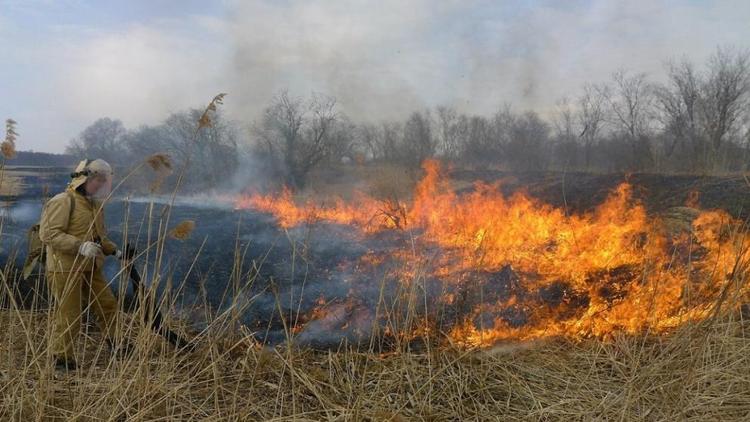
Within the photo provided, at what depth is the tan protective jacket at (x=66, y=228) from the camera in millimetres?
3623

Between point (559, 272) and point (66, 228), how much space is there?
18.3ft

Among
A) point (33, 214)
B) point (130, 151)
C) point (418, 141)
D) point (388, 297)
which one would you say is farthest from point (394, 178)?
point (130, 151)

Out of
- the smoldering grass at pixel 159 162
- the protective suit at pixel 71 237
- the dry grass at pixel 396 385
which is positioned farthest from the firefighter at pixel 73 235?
the smoldering grass at pixel 159 162

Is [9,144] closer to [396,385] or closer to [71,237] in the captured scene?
[71,237]

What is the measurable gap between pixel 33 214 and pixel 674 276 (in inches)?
645

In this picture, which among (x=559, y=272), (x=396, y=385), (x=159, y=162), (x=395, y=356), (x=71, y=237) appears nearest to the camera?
(x=159, y=162)

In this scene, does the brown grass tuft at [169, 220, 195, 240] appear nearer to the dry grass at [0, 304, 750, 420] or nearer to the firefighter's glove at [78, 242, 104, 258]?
the dry grass at [0, 304, 750, 420]

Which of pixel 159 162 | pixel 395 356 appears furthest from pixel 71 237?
pixel 395 356

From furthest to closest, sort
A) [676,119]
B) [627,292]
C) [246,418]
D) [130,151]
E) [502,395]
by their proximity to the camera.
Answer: [676,119], [130,151], [627,292], [502,395], [246,418]

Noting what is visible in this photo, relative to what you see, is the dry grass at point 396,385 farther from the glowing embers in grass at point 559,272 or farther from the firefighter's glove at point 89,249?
the firefighter's glove at point 89,249

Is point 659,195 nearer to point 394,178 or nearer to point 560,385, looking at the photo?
point 394,178

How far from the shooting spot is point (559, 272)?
586cm

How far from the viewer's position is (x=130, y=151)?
2150 cm

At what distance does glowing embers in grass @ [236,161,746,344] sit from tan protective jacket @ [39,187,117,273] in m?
2.41
